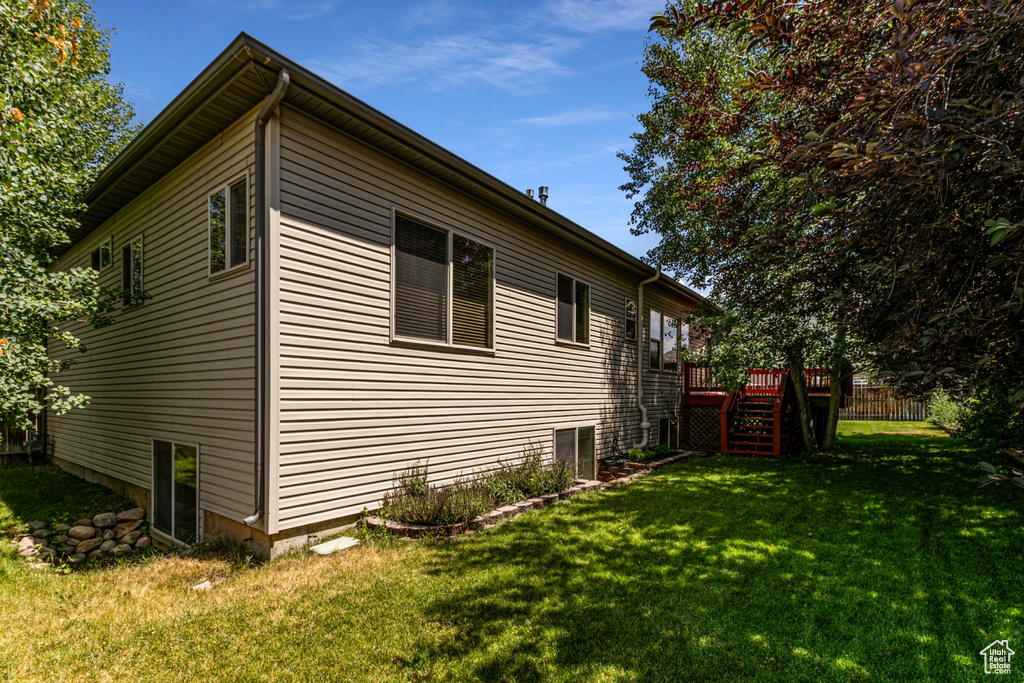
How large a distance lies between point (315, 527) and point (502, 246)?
190 inches

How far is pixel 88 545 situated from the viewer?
21.7ft

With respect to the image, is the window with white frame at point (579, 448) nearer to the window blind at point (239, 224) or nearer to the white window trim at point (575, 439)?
the white window trim at point (575, 439)

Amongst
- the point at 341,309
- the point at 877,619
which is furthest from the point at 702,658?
the point at 341,309

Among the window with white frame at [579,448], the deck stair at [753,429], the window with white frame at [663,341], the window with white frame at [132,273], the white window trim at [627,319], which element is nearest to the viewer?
the window with white frame at [132,273]

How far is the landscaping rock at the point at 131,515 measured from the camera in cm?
720

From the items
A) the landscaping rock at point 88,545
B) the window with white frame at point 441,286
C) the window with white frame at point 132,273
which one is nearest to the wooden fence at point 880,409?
the window with white frame at point 441,286

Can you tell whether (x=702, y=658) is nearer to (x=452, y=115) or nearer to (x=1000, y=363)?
(x=1000, y=363)

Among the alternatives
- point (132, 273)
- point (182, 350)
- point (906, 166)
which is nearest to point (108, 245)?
point (132, 273)

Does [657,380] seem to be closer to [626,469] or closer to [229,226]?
[626,469]

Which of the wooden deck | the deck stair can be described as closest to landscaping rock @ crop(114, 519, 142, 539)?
the wooden deck

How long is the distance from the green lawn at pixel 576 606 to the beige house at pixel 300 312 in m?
1.17

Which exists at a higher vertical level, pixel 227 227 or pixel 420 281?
pixel 227 227

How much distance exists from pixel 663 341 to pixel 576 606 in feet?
34.7

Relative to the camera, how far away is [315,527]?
17.2 ft
